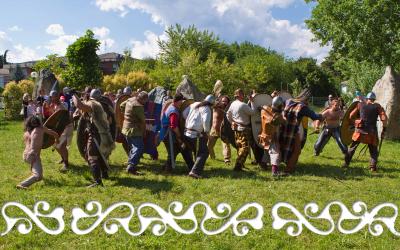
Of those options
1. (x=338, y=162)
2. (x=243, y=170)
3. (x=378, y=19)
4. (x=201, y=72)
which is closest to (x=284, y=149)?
(x=243, y=170)

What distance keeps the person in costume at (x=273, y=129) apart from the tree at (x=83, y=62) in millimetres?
19543

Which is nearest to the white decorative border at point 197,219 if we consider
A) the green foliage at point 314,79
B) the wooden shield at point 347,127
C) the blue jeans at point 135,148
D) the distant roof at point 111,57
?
the blue jeans at point 135,148

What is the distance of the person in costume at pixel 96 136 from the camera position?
7.40 metres

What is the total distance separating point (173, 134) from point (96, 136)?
5.84 feet

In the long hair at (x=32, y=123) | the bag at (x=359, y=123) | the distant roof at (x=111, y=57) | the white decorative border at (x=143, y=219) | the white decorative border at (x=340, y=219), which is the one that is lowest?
the white decorative border at (x=143, y=219)

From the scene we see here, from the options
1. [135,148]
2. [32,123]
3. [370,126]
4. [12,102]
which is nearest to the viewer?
[32,123]

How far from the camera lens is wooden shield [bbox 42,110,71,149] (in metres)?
8.40

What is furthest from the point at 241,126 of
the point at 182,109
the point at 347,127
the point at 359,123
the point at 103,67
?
the point at 103,67

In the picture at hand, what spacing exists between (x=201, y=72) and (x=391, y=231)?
2551cm

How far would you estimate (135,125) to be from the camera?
8414 mm

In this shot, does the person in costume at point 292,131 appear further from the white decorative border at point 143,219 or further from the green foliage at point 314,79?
the green foliage at point 314,79

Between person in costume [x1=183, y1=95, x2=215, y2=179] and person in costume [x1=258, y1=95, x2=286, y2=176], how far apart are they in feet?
3.66

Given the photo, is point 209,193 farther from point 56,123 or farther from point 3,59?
point 3,59

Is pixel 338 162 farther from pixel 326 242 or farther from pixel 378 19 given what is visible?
pixel 378 19
